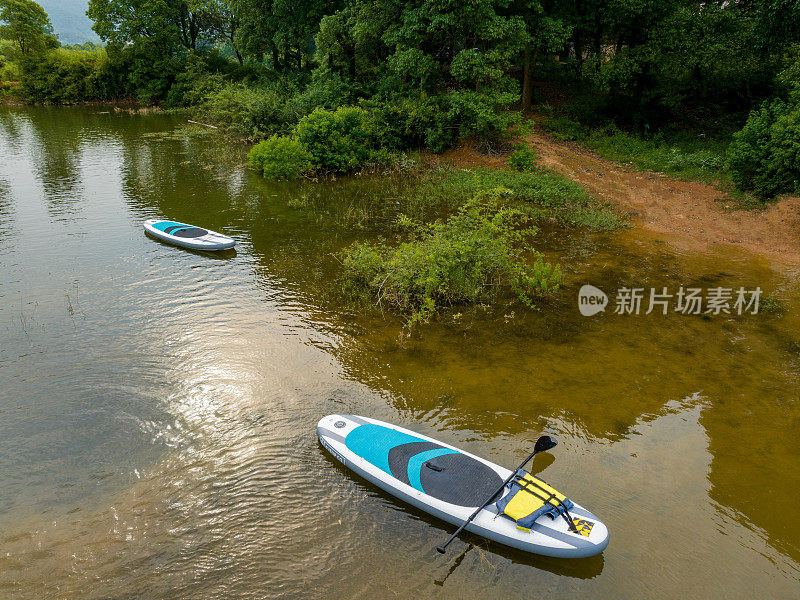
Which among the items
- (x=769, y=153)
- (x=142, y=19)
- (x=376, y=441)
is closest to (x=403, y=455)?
(x=376, y=441)

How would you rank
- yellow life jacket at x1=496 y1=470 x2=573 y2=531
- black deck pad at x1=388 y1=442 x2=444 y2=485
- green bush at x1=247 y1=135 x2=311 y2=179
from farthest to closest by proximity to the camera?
green bush at x1=247 y1=135 x2=311 y2=179, black deck pad at x1=388 y1=442 x2=444 y2=485, yellow life jacket at x1=496 y1=470 x2=573 y2=531

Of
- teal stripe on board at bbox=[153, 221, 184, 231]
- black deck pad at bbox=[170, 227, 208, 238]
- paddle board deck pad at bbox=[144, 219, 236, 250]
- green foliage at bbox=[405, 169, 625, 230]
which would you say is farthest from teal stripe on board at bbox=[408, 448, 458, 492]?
teal stripe on board at bbox=[153, 221, 184, 231]

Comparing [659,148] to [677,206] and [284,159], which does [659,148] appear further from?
[284,159]

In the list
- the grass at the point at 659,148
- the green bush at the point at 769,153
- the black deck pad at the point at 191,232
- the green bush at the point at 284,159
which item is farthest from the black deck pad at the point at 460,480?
the grass at the point at 659,148

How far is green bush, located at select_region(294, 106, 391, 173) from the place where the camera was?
804 inches

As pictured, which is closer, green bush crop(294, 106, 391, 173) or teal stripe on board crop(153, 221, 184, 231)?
teal stripe on board crop(153, 221, 184, 231)

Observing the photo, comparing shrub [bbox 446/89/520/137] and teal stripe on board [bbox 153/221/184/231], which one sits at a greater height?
shrub [bbox 446/89/520/137]

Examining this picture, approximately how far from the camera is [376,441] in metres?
7.13

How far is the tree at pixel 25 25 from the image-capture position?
4219 cm

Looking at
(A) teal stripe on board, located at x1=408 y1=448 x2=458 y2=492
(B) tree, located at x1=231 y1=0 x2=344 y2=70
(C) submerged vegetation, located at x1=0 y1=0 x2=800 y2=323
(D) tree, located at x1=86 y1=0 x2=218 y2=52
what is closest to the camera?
(A) teal stripe on board, located at x1=408 y1=448 x2=458 y2=492

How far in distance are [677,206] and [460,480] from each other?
14.4 meters

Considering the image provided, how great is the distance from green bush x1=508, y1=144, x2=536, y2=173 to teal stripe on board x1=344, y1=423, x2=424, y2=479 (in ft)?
48.2

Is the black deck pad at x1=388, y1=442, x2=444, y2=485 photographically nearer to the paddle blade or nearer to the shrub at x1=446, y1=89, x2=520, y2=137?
the paddle blade

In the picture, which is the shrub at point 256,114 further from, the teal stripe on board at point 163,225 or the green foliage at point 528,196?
the teal stripe on board at point 163,225
